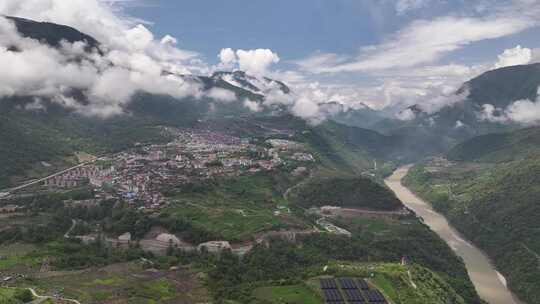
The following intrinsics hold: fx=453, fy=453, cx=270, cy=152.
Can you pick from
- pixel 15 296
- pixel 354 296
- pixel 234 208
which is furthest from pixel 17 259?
pixel 354 296

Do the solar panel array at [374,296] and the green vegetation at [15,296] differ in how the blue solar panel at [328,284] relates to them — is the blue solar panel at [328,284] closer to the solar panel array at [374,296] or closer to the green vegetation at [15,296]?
the solar panel array at [374,296]

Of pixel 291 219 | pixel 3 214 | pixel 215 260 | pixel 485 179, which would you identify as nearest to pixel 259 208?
pixel 291 219

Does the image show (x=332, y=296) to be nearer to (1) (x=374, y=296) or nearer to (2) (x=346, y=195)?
(1) (x=374, y=296)

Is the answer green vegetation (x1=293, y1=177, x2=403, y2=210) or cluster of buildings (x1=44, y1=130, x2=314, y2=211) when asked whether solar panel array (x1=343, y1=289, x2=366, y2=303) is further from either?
green vegetation (x1=293, y1=177, x2=403, y2=210)

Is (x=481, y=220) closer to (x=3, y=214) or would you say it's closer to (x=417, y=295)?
(x=417, y=295)

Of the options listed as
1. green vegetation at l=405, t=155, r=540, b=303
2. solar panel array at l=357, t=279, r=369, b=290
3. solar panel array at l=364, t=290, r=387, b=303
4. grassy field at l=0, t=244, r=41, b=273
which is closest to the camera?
solar panel array at l=364, t=290, r=387, b=303

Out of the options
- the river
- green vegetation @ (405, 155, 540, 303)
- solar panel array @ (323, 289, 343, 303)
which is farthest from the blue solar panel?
green vegetation @ (405, 155, 540, 303)
